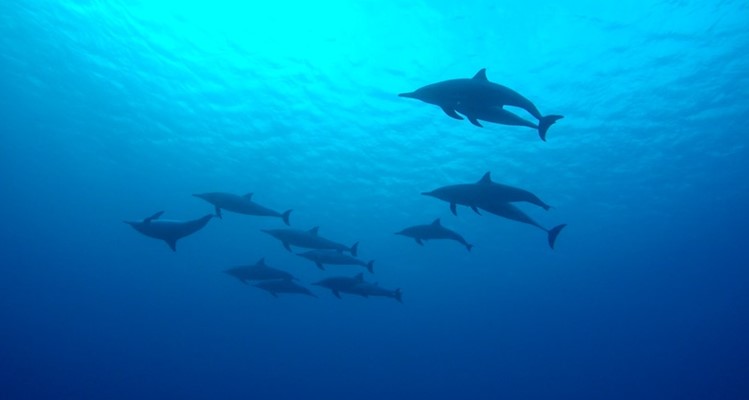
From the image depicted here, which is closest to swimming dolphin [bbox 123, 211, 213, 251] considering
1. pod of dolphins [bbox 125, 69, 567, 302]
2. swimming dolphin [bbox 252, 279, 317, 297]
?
pod of dolphins [bbox 125, 69, 567, 302]

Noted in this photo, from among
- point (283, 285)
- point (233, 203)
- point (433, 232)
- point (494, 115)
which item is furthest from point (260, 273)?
point (494, 115)

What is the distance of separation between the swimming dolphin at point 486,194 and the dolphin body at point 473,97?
37.7 inches

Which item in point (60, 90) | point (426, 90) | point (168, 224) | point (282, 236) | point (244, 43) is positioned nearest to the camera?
point (426, 90)

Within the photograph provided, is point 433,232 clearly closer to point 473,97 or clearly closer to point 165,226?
point 473,97

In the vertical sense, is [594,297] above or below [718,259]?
below

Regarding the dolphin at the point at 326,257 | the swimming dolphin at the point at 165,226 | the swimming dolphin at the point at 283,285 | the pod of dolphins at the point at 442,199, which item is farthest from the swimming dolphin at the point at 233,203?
the swimming dolphin at the point at 283,285

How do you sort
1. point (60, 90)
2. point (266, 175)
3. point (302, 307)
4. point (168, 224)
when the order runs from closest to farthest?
point (168, 224) → point (60, 90) → point (266, 175) → point (302, 307)

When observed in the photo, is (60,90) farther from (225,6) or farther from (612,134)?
(612,134)

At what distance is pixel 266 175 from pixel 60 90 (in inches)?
492

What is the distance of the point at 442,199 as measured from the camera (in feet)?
23.9

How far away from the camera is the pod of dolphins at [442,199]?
5.52 m

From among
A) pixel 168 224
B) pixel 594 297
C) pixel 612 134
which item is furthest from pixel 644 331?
pixel 168 224

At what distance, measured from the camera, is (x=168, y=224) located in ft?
26.3

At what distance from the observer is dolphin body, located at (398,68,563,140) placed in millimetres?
5453
